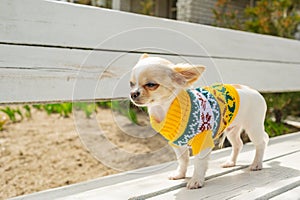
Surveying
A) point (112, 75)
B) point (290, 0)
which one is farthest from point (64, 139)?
point (290, 0)

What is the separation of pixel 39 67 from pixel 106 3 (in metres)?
5.27

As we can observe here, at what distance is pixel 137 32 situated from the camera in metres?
1.53

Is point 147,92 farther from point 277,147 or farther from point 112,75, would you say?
point 277,147

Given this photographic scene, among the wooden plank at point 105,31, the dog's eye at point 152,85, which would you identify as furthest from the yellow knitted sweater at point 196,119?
the wooden plank at point 105,31

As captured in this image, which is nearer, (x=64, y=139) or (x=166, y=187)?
(x=166, y=187)

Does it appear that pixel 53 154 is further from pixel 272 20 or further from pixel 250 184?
pixel 272 20

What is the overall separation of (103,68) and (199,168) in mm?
590

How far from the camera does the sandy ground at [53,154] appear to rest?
1.98 meters

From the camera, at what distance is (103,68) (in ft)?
4.56

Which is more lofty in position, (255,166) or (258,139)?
(258,139)

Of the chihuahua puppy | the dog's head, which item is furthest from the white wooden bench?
the dog's head

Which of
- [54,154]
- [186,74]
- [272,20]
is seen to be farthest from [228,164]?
[272,20]

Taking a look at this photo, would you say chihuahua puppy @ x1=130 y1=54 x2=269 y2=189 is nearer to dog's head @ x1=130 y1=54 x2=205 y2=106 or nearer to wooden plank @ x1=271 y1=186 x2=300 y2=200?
dog's head @ x1=130 y1=54 x2=205 y2=106

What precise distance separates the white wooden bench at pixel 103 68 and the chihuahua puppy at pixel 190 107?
0.42 ft
